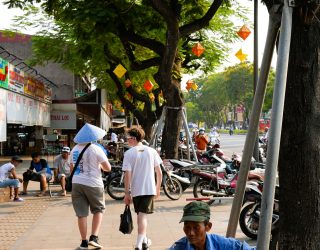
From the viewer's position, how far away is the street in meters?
7.62

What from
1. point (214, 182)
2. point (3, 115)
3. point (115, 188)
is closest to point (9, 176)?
point (115, 188)

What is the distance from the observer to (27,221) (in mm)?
9531

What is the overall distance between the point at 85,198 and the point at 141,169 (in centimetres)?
97

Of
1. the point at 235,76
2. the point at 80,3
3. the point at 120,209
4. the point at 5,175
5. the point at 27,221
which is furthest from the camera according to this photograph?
the point at 235,76

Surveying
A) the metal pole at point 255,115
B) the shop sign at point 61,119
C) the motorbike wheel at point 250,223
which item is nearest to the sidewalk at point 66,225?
the motorbike wheel at point 250,223

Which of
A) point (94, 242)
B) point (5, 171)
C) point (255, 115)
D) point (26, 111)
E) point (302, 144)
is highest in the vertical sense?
point (26, 111)

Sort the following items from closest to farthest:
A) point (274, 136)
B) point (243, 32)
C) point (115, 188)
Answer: point (274, 136) < point (115, 188) < point (243, 32)

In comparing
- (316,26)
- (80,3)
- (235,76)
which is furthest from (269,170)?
(235,76)

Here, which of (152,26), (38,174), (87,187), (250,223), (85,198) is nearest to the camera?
(87,187)

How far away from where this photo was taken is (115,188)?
12234 millimetres

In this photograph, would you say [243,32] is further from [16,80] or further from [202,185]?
[16,80]

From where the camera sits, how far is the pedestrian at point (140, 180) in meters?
6.82

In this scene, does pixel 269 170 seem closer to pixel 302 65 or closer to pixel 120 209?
pixel 302 65

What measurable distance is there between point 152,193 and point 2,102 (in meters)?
10.9
